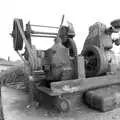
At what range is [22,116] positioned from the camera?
276 cm

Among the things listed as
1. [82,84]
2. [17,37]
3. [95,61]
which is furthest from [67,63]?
[17,37]

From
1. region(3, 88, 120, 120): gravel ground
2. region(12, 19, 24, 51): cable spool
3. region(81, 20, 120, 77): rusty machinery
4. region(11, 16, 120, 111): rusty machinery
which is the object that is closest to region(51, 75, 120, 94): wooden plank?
region(11, 16, 120, 111): rusty machinery

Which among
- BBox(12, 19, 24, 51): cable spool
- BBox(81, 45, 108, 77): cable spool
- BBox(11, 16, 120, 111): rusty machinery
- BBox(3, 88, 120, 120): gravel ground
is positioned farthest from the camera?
BBox(12, 19, 24, 51): cable spool

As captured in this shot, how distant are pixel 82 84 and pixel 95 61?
86cm

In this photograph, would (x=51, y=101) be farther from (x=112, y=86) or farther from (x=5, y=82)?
(x=5, y=82)

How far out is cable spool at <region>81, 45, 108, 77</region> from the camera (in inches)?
134

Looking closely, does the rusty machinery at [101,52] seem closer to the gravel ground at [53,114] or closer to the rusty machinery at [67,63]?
the rusty machinery at [67,63]

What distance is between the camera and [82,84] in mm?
3029

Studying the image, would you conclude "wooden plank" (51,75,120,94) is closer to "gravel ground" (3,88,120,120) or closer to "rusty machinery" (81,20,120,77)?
"rusty machinery" (81,20,120,77)

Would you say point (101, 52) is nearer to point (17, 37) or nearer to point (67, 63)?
point (67, 63)

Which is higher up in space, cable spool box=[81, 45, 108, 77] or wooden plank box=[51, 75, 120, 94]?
cable spool box=[81, 45, 108, 77]

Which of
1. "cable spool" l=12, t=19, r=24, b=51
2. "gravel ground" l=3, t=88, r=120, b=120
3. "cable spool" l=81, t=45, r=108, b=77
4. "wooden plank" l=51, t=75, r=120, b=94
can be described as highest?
"cable spool" l=12, t=19, r=24, b=51

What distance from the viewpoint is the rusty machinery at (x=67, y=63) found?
9.60 feet

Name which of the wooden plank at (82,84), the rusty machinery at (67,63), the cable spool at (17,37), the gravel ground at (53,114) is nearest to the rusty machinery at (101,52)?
the rusty machinery at (67,63)
